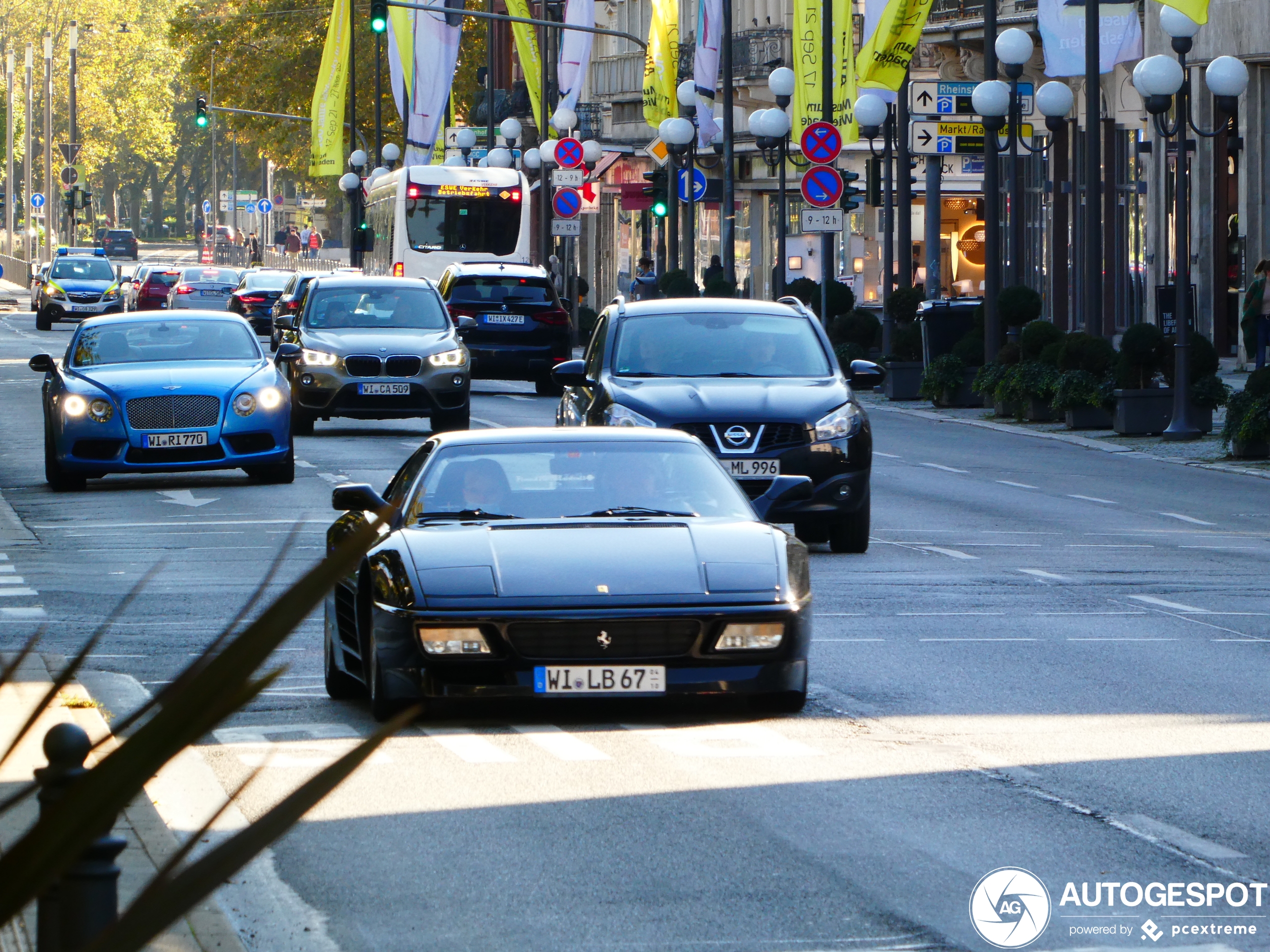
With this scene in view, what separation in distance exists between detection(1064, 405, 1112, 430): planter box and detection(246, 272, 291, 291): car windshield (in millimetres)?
29513

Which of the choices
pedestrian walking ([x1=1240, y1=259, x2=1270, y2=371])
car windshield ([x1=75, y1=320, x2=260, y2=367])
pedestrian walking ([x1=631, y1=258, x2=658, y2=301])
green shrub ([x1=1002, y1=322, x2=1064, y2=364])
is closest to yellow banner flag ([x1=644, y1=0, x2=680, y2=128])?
pedestrian walking ([x1=631, y1=258, x2=658, y2=301])

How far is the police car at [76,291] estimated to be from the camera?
64125 millimetres

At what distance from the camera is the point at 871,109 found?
38.0 meters

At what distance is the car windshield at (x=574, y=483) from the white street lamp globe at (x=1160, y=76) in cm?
1750

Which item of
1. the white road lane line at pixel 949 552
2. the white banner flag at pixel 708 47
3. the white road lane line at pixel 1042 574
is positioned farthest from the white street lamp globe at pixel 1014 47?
the white road lane line at pixel 1042 574

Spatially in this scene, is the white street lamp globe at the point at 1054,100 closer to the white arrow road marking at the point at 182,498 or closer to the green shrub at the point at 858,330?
the green shrub at the point at 858,330

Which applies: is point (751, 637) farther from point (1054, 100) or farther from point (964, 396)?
point (964, 396)

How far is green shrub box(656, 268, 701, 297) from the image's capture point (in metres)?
46.0

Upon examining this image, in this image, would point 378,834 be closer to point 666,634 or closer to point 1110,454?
point 666,634

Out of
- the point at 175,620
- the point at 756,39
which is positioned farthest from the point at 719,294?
the point at 175,620

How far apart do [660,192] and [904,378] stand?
1586 cm

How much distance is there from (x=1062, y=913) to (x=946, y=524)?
12372 mm

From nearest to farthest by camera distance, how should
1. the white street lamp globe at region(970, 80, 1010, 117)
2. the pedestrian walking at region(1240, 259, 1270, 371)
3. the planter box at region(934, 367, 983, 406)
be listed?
the white street lamp globe at region(970, 80, 1010, 117)
the pedestrian walking at region(1240, 259, 1270, 371)
the planter box at region(934, 367, 983, 406)

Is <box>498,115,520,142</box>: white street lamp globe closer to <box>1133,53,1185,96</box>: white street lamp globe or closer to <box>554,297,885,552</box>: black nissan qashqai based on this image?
<box>1133,53,1185,96</box>: white street lamp globe
